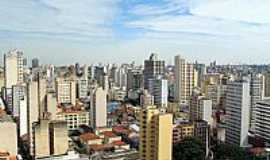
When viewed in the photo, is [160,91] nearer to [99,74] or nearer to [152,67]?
[152,67]

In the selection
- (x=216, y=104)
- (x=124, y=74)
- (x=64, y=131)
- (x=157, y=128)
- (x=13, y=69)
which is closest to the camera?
(x=157, y=128)

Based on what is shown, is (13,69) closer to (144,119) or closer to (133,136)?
(133,136)

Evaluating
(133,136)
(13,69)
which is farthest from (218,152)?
(13,69)

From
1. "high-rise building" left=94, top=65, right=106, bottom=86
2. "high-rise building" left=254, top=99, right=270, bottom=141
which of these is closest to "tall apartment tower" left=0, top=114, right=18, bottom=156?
"high-rise building" left=254, top=99, right=270, bottom=141

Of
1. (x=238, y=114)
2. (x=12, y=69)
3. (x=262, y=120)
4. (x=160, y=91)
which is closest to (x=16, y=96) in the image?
(x=12, y=69)

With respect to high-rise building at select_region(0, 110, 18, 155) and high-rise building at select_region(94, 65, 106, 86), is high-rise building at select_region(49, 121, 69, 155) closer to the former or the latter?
high-rise building at select_region(0, 110, 18, 155)

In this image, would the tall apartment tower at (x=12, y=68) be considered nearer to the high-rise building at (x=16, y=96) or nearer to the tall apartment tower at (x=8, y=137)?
the high-rise building at (x=16, y=96)
